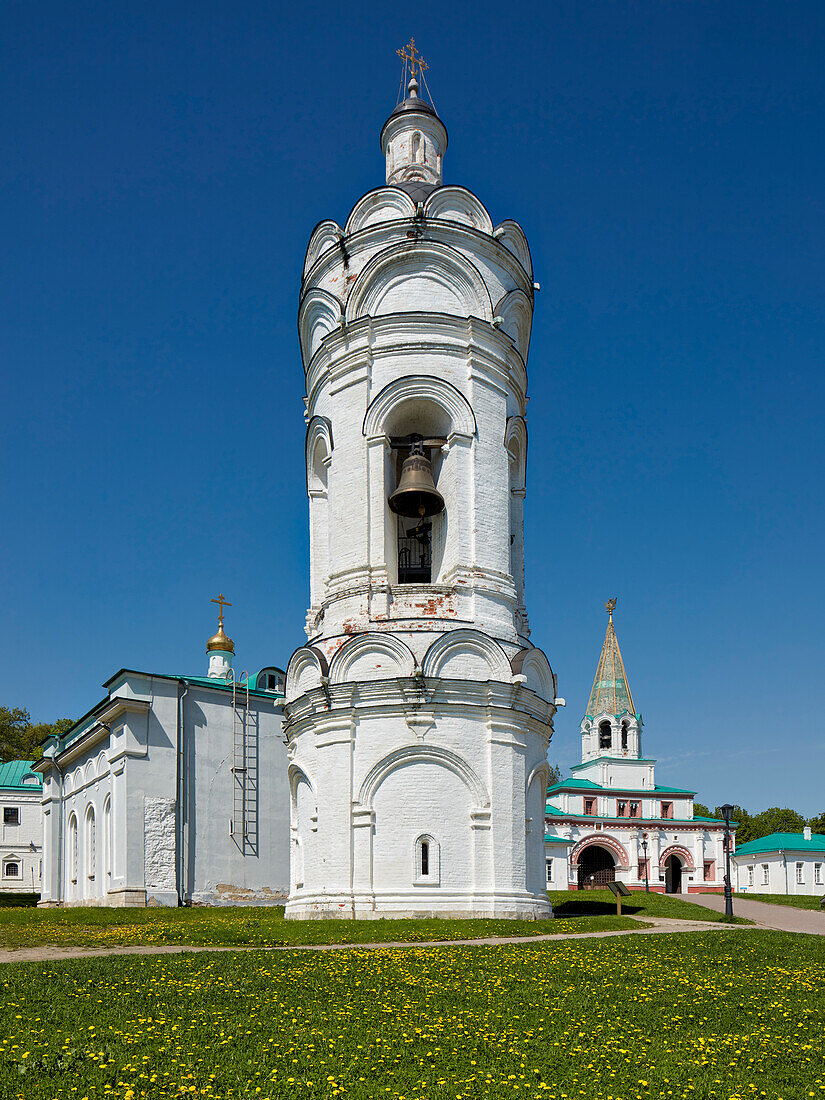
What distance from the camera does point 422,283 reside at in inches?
742

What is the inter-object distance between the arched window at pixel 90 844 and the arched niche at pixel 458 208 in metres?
18.2

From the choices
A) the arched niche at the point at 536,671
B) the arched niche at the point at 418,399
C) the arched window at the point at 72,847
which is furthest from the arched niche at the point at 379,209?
the arched window at the point at 72,847

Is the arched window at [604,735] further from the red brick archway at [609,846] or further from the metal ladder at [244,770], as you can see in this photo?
the metal ladder at [244,770]

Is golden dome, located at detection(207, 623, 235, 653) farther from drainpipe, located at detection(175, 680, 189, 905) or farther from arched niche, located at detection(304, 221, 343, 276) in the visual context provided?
arched niche, located at detection(304, 221, 343, 276)

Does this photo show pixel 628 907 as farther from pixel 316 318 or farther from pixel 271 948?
pixel 316 318

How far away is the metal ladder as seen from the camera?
23969 millimetres

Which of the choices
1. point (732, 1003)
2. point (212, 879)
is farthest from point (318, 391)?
point (732, 1003)

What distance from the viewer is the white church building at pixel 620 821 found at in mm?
51812

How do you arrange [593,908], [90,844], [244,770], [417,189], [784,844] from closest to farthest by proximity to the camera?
[417,189]
[593,908]
[244,770]
[90,844]
[784,844]

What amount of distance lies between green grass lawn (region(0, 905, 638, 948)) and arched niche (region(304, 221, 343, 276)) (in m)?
13.6

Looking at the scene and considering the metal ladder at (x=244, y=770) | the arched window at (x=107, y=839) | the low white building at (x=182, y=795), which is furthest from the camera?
the metal ladder at (x=244, y=770)

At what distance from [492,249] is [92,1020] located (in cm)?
1642

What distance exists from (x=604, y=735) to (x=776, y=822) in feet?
95.1

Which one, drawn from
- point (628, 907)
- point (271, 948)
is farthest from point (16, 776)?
point (271, 948)
